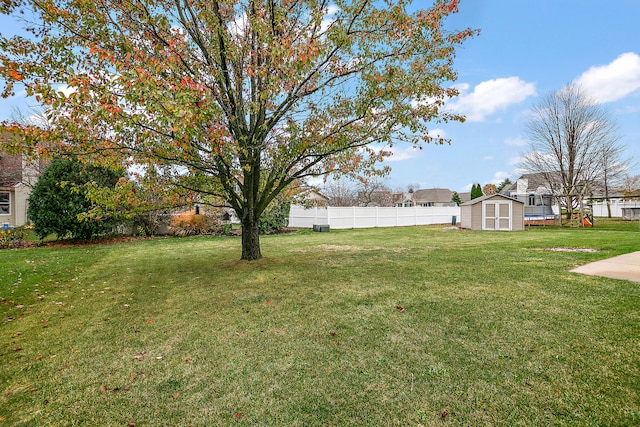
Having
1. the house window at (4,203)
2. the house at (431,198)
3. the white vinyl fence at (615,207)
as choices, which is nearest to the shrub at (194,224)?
the house window at (4,203)

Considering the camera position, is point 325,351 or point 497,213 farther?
point 497,213

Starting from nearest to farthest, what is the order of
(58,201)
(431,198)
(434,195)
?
(58,201) < (431,198) < (434,195)

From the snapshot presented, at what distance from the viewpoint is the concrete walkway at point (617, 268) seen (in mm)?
5469

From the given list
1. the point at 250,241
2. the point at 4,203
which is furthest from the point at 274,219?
the point at 4,203

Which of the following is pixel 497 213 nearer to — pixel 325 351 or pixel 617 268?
pixel 617 268

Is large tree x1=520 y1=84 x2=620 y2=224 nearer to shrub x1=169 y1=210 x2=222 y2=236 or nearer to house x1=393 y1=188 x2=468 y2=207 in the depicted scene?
shrub x1=169 y1=210 x2=222 y2=236

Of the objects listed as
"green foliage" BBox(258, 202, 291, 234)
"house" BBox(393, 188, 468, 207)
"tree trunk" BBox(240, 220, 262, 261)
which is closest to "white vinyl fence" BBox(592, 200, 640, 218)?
"house" BBox(393, 188, 468, 207)

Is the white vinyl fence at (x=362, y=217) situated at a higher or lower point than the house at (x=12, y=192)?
lower

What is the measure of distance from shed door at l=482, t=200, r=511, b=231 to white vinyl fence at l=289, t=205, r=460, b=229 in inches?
249

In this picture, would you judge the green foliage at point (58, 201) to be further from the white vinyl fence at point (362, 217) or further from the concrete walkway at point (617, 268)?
the concrete walkway at point (617, 268)

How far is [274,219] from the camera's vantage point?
17781 mm

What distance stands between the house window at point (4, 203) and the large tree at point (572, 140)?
36.4m

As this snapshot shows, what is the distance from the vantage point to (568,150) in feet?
73.5

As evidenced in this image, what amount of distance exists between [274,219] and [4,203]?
1772cm
